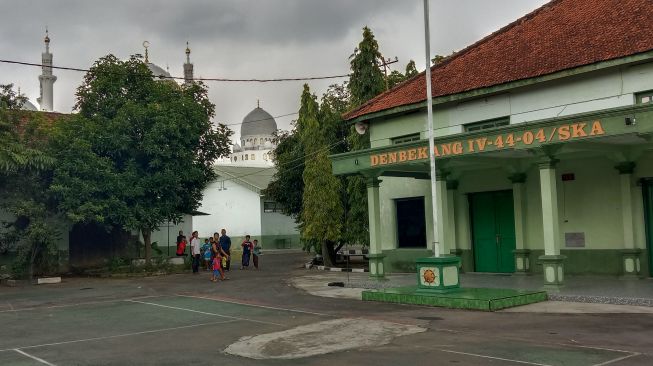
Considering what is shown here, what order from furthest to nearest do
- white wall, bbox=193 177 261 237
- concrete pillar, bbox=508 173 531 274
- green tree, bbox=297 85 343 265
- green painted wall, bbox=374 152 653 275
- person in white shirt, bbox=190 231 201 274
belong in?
1. white wall, bbox=193 177 261 237
2. person in white shirt, bbox=190 231 201 274
3. green tree, bbox=297 85 343 265
4. concrete pillar, bbox=508 173 531 274
5. green painted wall, bbox=374 152 653 275

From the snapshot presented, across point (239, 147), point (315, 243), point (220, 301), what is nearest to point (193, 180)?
point (315, 243)

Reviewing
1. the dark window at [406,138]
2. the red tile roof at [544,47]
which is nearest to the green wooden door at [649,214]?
the red tile roof at [544,47]

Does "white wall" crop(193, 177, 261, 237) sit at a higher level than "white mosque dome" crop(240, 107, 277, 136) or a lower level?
lower

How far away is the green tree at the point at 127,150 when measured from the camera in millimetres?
24703

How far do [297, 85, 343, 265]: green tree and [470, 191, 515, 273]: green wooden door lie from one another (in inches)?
283

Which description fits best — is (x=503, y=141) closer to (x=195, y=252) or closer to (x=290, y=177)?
Result: (x=195, y=252)

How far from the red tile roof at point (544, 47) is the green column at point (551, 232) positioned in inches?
129

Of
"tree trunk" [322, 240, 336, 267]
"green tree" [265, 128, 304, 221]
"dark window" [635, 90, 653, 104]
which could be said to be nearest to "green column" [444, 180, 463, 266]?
"dark window" [635, 90, 653, 104]

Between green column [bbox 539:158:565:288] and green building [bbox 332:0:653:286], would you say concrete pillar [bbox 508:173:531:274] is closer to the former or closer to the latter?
green building [bbox 332:0:653:286]

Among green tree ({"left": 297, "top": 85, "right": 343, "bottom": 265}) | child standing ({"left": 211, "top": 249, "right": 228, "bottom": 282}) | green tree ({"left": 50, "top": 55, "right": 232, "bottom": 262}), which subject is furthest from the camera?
green tree ({"left": 297, "top": 85, "right": 343, "bottom": 265})

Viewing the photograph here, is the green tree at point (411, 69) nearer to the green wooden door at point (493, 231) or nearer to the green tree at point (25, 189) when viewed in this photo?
the green wooden door at point (493, 231)

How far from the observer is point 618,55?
15.8m

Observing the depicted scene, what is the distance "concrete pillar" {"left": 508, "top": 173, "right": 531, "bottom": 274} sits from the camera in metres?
19.3

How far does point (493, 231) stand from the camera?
20.7m
